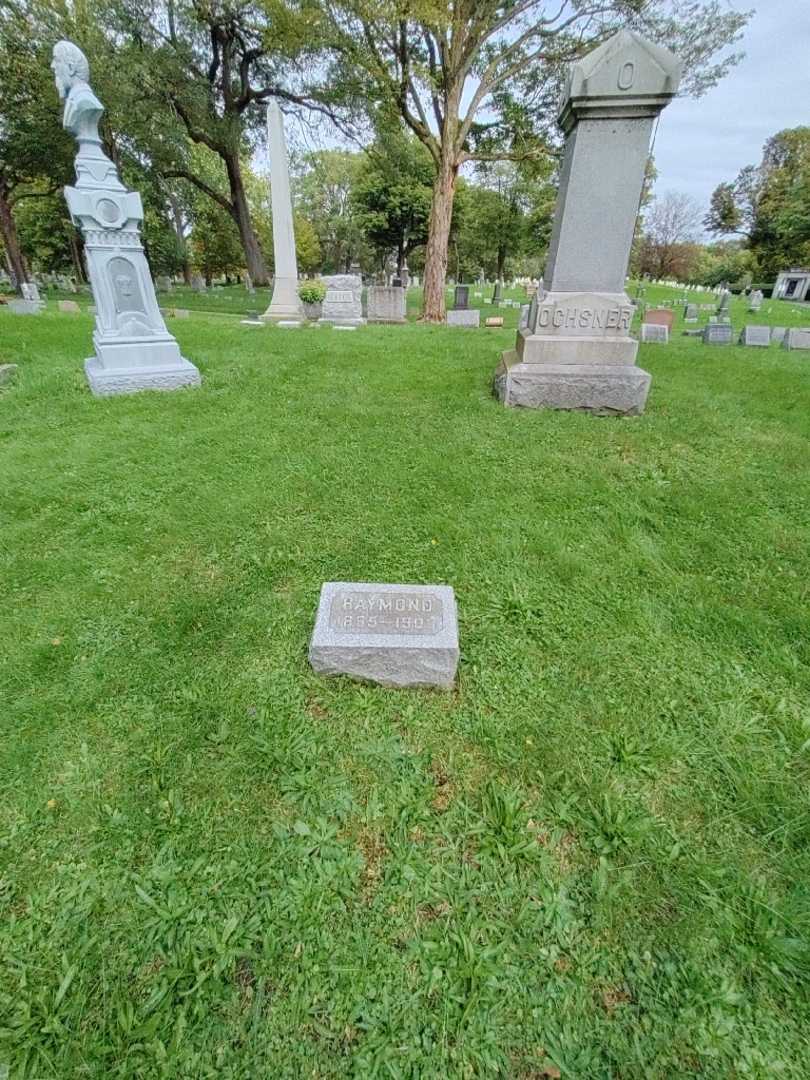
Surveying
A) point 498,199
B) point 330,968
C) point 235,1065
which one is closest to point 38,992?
point 235,1065

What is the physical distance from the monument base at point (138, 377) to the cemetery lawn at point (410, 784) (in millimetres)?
2700

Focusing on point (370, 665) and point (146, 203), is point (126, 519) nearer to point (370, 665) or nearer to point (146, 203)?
point (370, 665)

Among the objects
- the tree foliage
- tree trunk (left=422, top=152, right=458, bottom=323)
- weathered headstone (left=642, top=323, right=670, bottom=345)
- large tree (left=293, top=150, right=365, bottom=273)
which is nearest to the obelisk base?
tree trunk (left=422, top=152, right=458, bottom=323)

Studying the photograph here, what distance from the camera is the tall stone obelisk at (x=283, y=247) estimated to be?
1312 centimetres

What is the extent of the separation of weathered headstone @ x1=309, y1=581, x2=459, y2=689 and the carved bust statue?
6.70m

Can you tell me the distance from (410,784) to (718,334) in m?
13.8

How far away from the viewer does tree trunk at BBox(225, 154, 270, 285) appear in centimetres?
2170

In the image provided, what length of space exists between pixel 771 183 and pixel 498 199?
88.2 ft

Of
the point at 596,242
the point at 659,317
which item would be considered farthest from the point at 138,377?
the point at 659,317

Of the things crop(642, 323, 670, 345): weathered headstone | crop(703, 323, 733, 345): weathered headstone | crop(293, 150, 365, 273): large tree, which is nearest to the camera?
crop(642, 323, 670, 345): weathered headstone

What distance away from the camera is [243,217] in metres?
23.6

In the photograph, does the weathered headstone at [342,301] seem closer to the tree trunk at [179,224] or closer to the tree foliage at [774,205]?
the tree trunk at [179,224]

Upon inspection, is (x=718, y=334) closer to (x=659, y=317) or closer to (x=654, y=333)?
(x=654, y=333)

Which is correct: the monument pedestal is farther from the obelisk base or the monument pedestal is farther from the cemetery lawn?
the obelisk base
